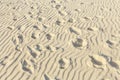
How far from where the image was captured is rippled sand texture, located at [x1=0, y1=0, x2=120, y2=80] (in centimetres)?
646

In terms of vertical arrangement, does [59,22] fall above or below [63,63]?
above

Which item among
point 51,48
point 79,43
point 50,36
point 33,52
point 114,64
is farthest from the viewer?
point 50,36

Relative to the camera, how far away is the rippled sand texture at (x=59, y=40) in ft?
21.2

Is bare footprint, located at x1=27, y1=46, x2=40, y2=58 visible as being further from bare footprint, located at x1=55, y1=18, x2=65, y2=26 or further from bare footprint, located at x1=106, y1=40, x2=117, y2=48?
bare footprint, located at x1=106, y1=40, x2=117, y2=48

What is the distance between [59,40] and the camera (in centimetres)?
785

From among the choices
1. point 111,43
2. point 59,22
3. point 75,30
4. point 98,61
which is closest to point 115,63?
point 98,61

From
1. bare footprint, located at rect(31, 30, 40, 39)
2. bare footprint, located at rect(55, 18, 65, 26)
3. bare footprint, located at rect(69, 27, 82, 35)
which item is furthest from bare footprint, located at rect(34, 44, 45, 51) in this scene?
bare footprint, located at rect(55, 18, 65, 26)

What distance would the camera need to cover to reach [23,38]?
25.9ft

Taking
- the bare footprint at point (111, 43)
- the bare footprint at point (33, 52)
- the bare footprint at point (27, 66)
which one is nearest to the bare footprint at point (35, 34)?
the bare footprint at point (33, 52)

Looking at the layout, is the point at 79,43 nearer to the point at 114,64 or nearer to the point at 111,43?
the point at 111,43

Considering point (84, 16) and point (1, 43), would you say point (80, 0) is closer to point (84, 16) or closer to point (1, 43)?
point (84, 16)

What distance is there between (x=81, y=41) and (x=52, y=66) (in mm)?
1520

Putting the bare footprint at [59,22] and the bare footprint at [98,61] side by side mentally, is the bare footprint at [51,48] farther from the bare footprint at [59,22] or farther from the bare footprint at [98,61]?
the bare footprint at [59,22]

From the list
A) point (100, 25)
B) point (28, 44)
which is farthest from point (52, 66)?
point (100, 25)
